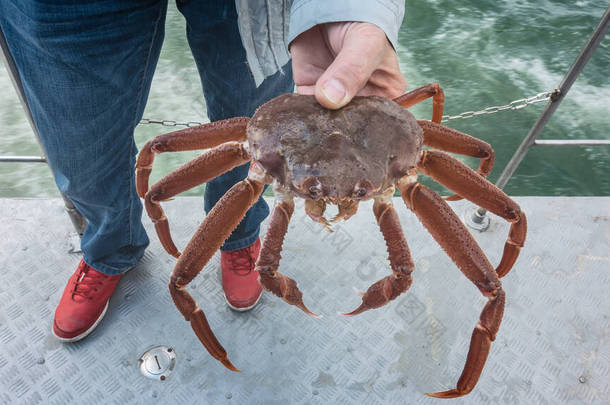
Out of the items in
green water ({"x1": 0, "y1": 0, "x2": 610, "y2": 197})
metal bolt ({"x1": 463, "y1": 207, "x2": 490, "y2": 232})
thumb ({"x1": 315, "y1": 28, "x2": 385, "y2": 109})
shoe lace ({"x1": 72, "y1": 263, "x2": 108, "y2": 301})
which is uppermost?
thumb ({"x1": 315, "y1": 28, "x2": 385, "y2": 109})

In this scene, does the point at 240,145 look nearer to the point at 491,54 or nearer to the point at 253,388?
the point at 253,388

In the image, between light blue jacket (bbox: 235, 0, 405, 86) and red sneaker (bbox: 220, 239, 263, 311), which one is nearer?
light blue jacket (bbox: 235, 0, 405, 86)

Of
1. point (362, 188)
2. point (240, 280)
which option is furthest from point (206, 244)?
point (240, 280)

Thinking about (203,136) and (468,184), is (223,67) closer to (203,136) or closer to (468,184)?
(203,136)

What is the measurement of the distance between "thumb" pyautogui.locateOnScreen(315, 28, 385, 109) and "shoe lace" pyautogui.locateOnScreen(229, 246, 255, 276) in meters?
0.95

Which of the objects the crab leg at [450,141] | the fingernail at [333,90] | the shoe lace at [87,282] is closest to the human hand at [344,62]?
the fingernail at [333,90]

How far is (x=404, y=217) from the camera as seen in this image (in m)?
1.98

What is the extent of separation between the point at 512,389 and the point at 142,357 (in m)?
1.37

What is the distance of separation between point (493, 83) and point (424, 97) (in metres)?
3.53

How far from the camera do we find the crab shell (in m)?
0.89

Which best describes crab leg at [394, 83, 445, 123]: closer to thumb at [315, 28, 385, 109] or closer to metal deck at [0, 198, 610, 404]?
thumb at [315, 28, 385, 109]

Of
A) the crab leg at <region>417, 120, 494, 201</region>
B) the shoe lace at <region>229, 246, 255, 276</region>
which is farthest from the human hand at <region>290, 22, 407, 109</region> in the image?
the shoe lace at <region>229, 246, 255, 276</region>

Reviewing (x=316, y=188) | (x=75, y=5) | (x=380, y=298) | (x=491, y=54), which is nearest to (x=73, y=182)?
(x=75, y=5)

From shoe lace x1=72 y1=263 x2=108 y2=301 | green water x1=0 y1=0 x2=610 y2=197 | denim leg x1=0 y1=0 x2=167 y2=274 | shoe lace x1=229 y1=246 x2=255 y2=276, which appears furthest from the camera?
green water x1=0 y1=0 x2=610 y2=197
